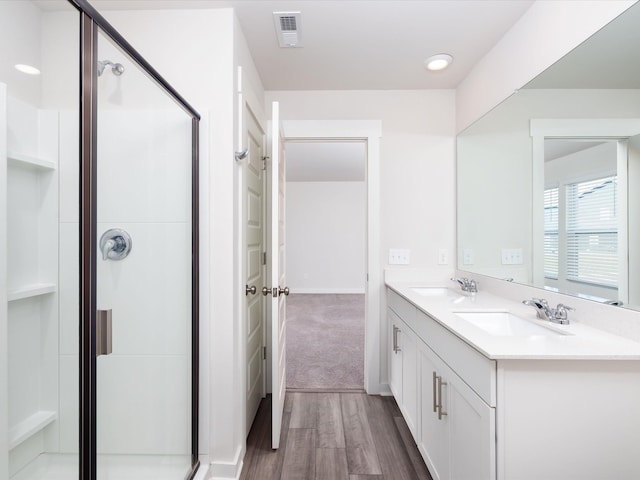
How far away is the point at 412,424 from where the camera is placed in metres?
1.71

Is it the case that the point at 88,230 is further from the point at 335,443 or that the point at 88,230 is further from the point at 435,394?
the point at 335,443

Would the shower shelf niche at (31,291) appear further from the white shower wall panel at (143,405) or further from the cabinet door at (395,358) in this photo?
the cabinet door at (395,358)

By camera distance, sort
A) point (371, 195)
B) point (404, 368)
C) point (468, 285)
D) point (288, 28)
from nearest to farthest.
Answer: point (288, 28) → point (404, 368) → point (468, 285) → point (371, 195)

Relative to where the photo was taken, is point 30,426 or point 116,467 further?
point 116,467

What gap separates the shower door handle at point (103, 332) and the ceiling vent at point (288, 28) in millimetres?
1592

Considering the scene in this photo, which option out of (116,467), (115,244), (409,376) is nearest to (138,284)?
(115,244)

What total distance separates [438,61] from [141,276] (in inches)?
83.3

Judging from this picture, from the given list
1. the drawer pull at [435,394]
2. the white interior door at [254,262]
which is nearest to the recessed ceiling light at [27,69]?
the white interior door at [254,262]

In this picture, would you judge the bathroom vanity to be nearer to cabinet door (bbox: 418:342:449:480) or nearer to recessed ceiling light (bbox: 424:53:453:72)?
cabinet door (bbox: 418:342:449:480)

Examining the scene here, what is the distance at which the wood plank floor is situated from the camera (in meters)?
1.58

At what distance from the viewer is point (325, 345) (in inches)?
137

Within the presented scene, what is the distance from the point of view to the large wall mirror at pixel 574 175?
1.09 meters

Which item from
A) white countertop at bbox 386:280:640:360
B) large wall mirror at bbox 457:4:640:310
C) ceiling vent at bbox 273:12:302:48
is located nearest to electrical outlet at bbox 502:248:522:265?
large wall mirror at bbox 457:4:640:310

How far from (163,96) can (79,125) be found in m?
0.50
